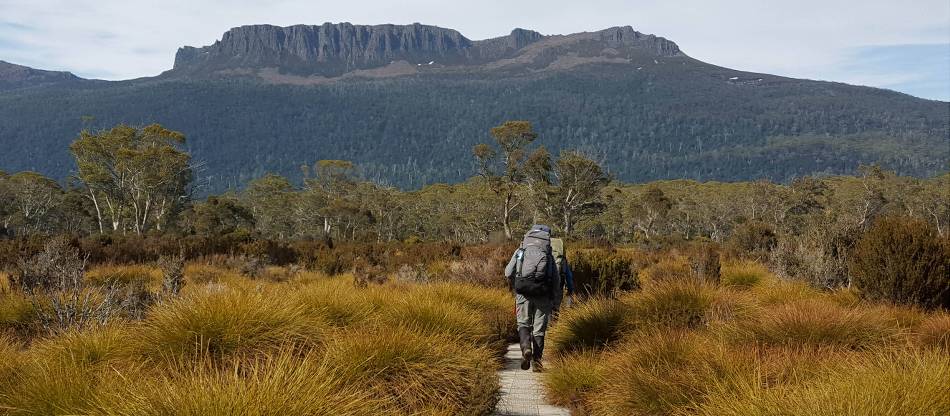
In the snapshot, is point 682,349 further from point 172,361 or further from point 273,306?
point 172,361

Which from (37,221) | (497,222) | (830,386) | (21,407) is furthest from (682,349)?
(37,221)

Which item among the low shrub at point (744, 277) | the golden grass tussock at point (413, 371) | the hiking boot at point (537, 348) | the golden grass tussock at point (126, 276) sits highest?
the golden grass tussock at point (413, 371)

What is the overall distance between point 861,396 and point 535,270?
3747mm

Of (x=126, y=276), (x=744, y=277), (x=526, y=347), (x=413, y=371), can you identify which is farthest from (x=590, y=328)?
(x=126, y=276)

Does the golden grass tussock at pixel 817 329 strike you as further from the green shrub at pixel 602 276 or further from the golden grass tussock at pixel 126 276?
the golden grass tussock at pixel 126 276

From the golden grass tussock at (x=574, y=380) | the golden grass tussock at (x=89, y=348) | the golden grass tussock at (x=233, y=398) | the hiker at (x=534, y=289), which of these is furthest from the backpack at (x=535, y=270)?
the golden grass tussock at (x=89, y=348)

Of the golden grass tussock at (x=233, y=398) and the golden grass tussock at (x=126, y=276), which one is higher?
the golden grass tussock at (x=233, y=398)

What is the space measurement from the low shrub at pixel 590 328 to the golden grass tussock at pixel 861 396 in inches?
117

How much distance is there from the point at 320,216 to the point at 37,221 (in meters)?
29.9

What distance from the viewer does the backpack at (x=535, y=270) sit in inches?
274

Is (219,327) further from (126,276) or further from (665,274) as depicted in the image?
(665,274)

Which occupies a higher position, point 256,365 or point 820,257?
point 256,365

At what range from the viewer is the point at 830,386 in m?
3.75

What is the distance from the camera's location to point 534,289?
695 cm
